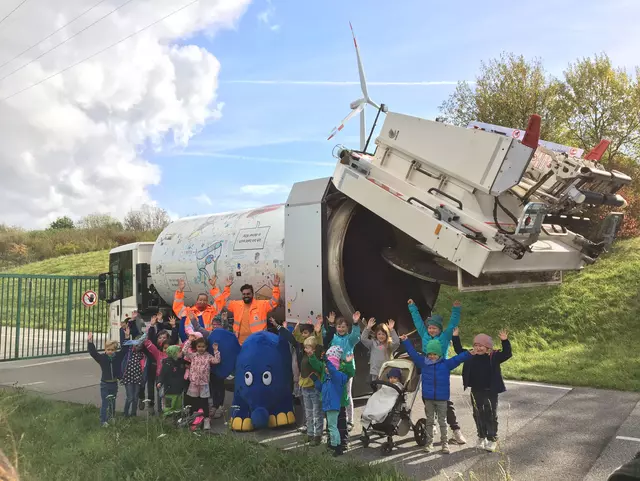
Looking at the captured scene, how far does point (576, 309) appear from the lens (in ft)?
45.3

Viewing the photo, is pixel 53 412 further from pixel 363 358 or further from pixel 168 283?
pixel 363 358

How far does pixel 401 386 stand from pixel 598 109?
19.3m

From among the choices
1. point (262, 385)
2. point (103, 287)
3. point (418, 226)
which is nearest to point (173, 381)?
point (262, 385)

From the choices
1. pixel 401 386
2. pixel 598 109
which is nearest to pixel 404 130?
pixel 401 386

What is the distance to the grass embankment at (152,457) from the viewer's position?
462 cm

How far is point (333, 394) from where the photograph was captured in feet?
18.2

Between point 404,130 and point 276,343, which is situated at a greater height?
point 404,130

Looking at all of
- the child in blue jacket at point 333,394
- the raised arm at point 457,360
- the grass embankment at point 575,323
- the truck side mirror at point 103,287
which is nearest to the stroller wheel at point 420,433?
the raised arm at point 457,360

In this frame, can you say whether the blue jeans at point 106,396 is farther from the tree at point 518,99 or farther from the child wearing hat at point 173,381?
the tree at point 518,99

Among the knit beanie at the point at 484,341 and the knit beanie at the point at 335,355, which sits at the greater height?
the knit beanie at the point at 484,341

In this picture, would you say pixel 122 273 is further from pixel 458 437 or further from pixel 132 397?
pixel 458 437

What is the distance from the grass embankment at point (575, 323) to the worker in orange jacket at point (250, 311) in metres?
4.74

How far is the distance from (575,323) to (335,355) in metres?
9.64

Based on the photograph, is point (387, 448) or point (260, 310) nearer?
point (387, 448)
